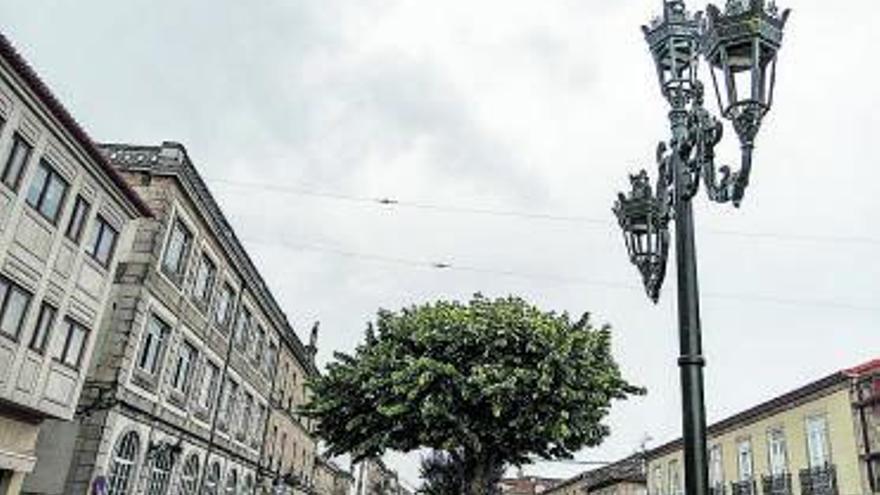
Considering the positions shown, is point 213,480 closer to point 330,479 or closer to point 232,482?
point 232,482

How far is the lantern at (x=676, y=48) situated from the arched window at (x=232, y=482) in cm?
3013

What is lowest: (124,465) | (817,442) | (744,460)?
(124,465)

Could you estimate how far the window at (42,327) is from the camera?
17672 millimetres

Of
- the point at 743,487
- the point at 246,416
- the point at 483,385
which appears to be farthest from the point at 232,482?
the point at 743,487

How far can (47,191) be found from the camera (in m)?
17.7

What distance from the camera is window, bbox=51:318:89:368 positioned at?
61.1 ft

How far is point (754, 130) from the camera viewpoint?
5.25 metres

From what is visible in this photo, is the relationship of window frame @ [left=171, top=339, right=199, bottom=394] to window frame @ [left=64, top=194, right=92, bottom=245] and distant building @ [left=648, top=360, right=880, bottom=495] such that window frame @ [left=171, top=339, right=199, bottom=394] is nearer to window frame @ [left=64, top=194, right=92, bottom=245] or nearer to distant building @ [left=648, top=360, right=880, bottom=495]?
window frame @ [left=64, top=194, right=92, bottom=245]

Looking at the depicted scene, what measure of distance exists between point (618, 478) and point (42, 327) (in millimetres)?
41999

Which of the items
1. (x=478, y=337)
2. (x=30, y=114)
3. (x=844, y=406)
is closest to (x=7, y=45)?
(x=30, y=114)

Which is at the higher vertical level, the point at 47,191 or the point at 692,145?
the point at 47,191

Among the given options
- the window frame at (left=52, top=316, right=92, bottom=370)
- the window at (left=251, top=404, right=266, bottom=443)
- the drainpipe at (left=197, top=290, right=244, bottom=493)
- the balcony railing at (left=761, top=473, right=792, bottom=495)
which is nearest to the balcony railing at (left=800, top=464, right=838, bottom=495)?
the balcony railing at (left=761, top=473, right=792, bottom=495)

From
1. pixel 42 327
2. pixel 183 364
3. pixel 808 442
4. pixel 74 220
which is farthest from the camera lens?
pixel 808 442

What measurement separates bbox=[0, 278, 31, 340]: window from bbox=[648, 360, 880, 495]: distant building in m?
18.6
